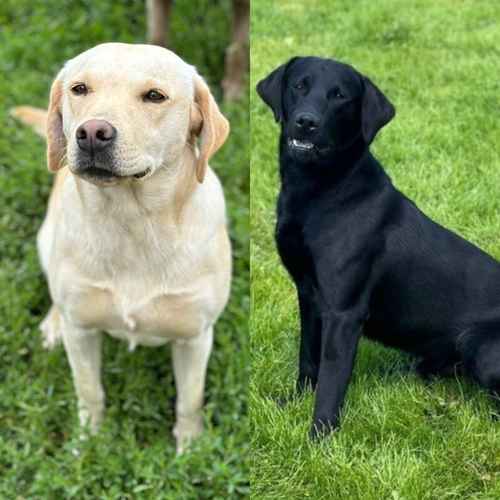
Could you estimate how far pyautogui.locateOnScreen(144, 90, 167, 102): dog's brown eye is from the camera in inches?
67.9

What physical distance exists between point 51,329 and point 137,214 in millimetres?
1028

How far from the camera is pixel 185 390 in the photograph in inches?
101

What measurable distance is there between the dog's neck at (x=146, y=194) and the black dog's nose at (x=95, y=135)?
0.29 metres

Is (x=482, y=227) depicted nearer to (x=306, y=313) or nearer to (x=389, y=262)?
(x=389, y=262)

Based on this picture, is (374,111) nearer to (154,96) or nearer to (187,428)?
(154,96)

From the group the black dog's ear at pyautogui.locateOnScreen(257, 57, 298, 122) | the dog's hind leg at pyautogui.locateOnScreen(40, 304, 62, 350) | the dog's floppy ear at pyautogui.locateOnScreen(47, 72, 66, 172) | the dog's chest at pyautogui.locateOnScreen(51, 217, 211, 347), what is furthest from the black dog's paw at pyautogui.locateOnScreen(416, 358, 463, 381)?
the dog's hind leg at pyautogui.locateOnScreen(40, 304, 62, 350)

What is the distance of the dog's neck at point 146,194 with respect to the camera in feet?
6.56

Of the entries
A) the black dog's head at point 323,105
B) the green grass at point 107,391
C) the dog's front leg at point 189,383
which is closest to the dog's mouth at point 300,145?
the black dog's head at point 323,105

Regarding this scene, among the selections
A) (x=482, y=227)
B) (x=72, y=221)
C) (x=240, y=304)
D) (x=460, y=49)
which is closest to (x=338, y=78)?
(x=460, y=49)

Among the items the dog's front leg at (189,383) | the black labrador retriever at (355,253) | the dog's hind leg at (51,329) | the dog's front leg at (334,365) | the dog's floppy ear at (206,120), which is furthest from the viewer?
the dog's hind leg at (51,329)

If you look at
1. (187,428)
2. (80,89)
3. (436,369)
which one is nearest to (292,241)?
(436,369)

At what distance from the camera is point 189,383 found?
2.55 meters

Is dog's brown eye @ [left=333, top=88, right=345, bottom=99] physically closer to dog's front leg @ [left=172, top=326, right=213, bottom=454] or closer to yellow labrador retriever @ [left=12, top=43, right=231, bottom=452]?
yellow labrador retriever @ [left=12, top=43, right=231, bottom=452]

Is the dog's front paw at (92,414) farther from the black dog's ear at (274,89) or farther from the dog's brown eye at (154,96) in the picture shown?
the black dog's ear at (274,89)
